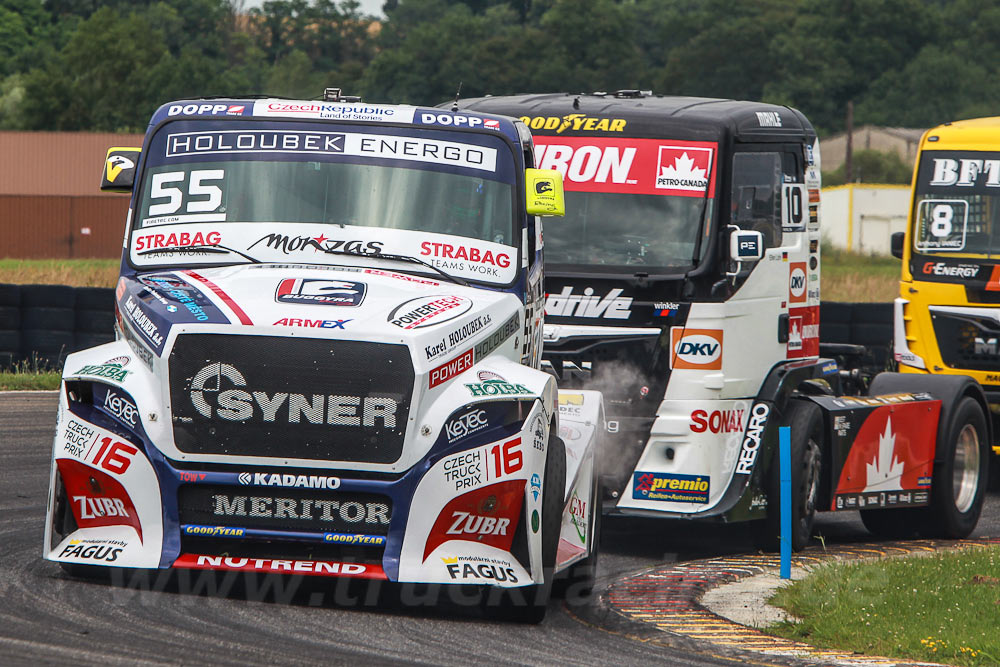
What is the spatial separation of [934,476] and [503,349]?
5741mm

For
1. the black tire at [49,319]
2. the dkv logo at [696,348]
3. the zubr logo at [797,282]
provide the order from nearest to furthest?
the dkv logo at [696,348]
the zubr logo at [797,282]
the black tire at [49,319]

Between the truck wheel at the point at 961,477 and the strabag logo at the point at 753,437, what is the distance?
2.25 m

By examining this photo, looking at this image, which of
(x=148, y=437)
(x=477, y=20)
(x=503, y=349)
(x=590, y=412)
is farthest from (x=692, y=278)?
(x=477, y=20)

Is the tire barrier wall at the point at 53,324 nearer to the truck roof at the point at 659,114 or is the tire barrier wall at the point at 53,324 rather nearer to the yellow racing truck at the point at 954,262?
the truck roof at the point at 659,114

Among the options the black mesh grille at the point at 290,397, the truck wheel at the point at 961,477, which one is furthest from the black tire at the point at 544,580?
the truck wheel at the point at 961,477

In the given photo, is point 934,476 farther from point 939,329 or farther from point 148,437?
point 148,437

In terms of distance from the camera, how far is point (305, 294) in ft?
23.5

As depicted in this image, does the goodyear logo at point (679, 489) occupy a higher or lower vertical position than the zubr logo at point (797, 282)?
lower

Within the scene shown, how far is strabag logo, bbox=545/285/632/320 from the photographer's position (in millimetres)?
10305

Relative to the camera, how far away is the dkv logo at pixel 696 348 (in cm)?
1023

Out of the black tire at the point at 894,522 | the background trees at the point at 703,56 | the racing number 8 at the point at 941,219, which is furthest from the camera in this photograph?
the background trees at the point at 703,56

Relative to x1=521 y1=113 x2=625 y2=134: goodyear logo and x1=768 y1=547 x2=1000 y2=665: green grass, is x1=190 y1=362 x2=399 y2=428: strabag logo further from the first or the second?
x1=521 y1=113 x2=625 y2=134: goodyear logo

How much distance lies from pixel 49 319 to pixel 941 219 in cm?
968

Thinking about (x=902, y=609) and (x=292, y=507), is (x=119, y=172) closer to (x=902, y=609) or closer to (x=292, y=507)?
(x=292, y=507)
